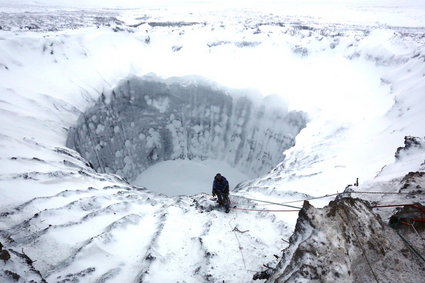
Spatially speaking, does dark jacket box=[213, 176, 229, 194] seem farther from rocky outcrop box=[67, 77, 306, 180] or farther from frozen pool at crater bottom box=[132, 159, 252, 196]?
frozen pool at crater bottom box=[132, 159, 252, 196]

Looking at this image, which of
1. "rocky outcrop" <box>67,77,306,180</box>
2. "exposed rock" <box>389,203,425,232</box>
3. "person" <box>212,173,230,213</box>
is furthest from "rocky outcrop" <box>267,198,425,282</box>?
"rocky outcrop" <box>67,77,306,180</box>

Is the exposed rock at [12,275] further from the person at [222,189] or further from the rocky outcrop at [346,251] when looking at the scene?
the person at [222,189]

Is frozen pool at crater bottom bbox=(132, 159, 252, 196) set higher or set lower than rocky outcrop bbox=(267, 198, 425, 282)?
lower

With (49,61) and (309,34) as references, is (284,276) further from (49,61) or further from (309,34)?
(309,34)

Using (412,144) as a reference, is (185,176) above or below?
below

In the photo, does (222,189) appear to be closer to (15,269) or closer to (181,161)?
(15,269)

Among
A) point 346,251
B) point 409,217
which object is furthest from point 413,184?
point 346,251
